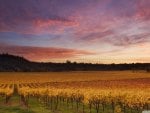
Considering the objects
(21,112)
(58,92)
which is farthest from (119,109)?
(58,92)

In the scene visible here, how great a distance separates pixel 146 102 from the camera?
3750 cm

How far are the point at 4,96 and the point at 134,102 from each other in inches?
1363

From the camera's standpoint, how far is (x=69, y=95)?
5025 cm

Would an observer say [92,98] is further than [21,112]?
Yes

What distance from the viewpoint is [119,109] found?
3988cm

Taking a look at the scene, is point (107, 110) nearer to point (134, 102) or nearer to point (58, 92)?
point (134, 102)

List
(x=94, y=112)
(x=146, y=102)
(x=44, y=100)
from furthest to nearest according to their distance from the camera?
(x=44, y=100) < (x=94, y=112) < (x=146, y=102)

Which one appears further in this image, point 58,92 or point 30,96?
point 30,96

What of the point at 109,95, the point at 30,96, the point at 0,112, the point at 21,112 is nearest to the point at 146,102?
the point at 109,95

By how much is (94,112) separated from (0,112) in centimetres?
1043

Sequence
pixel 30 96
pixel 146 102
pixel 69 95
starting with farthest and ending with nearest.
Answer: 1. pixel 30 96
2. pixel 69 95
3. pixel 146 102

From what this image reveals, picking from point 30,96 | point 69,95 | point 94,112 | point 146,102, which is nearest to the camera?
point 146,102

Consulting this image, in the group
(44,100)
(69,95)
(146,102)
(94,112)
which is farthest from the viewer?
(44,100)

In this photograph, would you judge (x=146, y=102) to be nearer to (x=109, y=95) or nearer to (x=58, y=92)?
(x=109, y=95)
